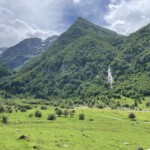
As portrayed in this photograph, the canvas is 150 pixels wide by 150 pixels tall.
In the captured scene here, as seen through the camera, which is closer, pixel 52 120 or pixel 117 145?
pixel 117 145

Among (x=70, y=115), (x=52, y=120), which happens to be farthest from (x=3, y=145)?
(x=70, y=115)

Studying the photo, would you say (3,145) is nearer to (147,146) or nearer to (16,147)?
(16,147)

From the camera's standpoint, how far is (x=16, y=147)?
230ft

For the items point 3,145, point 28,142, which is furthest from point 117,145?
point 3,145

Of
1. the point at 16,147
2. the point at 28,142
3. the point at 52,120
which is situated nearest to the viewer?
the point at 16,147

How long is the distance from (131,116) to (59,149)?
12795cm

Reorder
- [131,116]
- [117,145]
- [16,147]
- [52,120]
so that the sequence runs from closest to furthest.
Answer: [16,147]
[117,145]
[52,120]
[131,116]

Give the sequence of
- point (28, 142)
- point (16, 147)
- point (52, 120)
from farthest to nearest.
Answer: point (52, 120)
point (28, 142)
point (16, 147)

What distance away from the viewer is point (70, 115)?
642ft

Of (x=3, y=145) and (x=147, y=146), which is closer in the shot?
(x=3, y=145)

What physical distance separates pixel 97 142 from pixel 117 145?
6221 mm

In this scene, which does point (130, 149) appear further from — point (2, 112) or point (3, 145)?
point (2, 112)

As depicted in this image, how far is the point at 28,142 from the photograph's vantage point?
7719 centimetres

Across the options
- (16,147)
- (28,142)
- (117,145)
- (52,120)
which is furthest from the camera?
(52,120)
